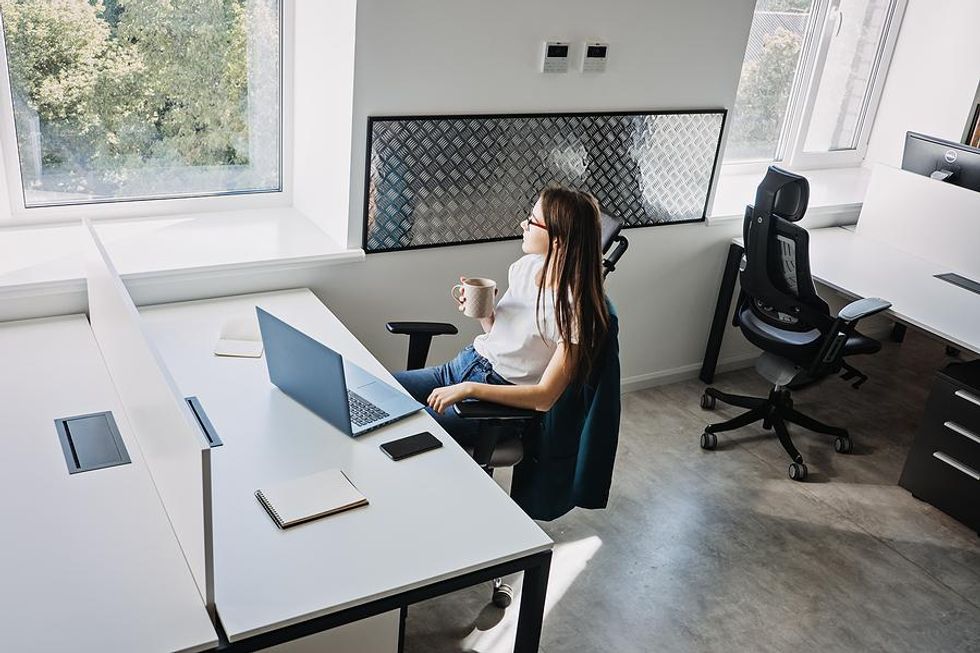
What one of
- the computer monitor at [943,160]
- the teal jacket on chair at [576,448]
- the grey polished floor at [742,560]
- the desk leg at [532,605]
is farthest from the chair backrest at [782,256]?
the desk leg at [532,605]

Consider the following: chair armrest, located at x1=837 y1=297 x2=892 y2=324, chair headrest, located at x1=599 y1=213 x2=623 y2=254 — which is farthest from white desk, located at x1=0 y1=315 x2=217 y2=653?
chair armrest, located at x1=837 y1=297 x2=892 y2=324

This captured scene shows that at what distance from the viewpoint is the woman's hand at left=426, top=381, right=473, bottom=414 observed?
7.93 feet

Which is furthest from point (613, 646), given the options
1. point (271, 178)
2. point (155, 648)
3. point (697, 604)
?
point (271, 178)

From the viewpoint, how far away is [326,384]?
2.18 metres

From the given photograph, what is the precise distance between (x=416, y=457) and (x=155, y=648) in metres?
0.76

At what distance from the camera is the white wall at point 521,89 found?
116 inches

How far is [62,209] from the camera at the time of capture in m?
3.04

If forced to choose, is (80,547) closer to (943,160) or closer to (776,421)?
(776,421)

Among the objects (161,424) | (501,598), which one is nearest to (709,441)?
(501,598)

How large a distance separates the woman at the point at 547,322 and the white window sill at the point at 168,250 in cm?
80

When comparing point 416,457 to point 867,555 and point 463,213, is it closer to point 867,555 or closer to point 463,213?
point 463,213

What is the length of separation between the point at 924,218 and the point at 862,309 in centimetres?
88

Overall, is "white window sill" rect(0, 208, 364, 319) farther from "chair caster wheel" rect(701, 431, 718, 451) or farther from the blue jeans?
"chair caster wheel" rect(701, 431, 718, 451)

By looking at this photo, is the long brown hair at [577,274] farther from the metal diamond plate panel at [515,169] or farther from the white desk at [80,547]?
the white desk at [80,547]
